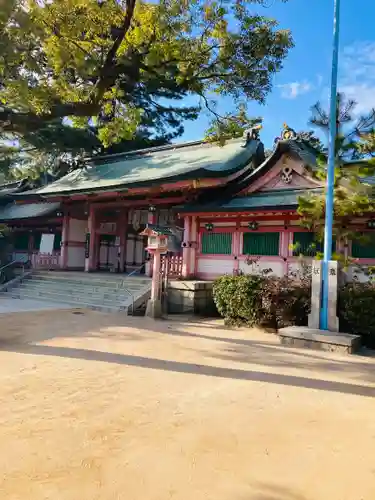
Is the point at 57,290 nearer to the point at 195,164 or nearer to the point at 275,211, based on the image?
the point at 195,164

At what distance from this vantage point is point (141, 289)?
1319 centimetres

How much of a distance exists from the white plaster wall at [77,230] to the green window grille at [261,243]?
29.6 ft

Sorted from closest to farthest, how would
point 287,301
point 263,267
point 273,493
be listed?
point 273,493, point 287,301, point 263,267

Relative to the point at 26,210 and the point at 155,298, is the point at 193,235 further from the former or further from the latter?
the point at 26,210

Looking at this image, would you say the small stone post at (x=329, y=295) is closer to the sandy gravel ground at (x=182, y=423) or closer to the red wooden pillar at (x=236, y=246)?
the sandy gravel ground at (x=182, y=423)

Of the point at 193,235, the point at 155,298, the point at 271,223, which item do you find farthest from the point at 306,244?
the point at 155,298

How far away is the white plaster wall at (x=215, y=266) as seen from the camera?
13438 millimetres

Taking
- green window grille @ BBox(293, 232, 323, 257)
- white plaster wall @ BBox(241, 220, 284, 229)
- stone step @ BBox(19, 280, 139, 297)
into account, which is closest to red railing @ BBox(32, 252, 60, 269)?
stone step @ BBox(19, 280, 139, 297)

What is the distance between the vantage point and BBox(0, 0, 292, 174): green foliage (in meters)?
7.68

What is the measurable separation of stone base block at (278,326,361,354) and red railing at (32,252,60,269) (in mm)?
13043

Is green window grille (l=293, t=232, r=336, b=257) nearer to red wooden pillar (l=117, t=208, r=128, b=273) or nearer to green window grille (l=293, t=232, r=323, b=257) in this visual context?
green window grille (l=293, t=232, r=323, b=257)

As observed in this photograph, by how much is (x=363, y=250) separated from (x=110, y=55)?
8.05 meters

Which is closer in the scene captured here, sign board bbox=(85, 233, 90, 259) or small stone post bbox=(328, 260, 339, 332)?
small stone post bbox=(328, 260, 339, 332)

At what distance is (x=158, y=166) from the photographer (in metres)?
17.4
